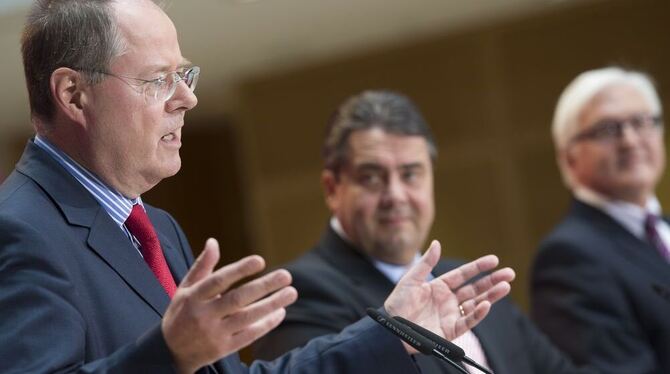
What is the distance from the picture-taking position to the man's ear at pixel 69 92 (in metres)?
2.21

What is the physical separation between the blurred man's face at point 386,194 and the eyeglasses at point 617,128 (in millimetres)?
929

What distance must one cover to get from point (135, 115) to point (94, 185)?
16 centimetres

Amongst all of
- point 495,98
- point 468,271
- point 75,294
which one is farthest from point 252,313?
point 495,98

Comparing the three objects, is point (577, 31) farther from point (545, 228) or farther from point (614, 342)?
point (614, 342)

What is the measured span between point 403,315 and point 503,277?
0.33 metres

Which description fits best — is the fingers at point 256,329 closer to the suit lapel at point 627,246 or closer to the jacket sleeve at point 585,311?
the jacket sleeve at point 585,311

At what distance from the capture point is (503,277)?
261 centimetres

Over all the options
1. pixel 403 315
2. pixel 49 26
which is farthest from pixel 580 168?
pixel 49 26

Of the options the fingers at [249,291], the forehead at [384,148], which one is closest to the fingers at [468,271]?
the fingers at [249,291]

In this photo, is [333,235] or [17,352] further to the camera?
[333,235]

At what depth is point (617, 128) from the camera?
4355 millimetres

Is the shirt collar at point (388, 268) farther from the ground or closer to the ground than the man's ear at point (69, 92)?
closer to the ground

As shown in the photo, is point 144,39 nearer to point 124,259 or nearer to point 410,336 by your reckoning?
point 124,259

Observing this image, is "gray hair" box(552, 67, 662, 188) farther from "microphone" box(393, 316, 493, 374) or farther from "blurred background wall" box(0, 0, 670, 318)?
"blurred background wall" box(0, 0, 670, 318)
